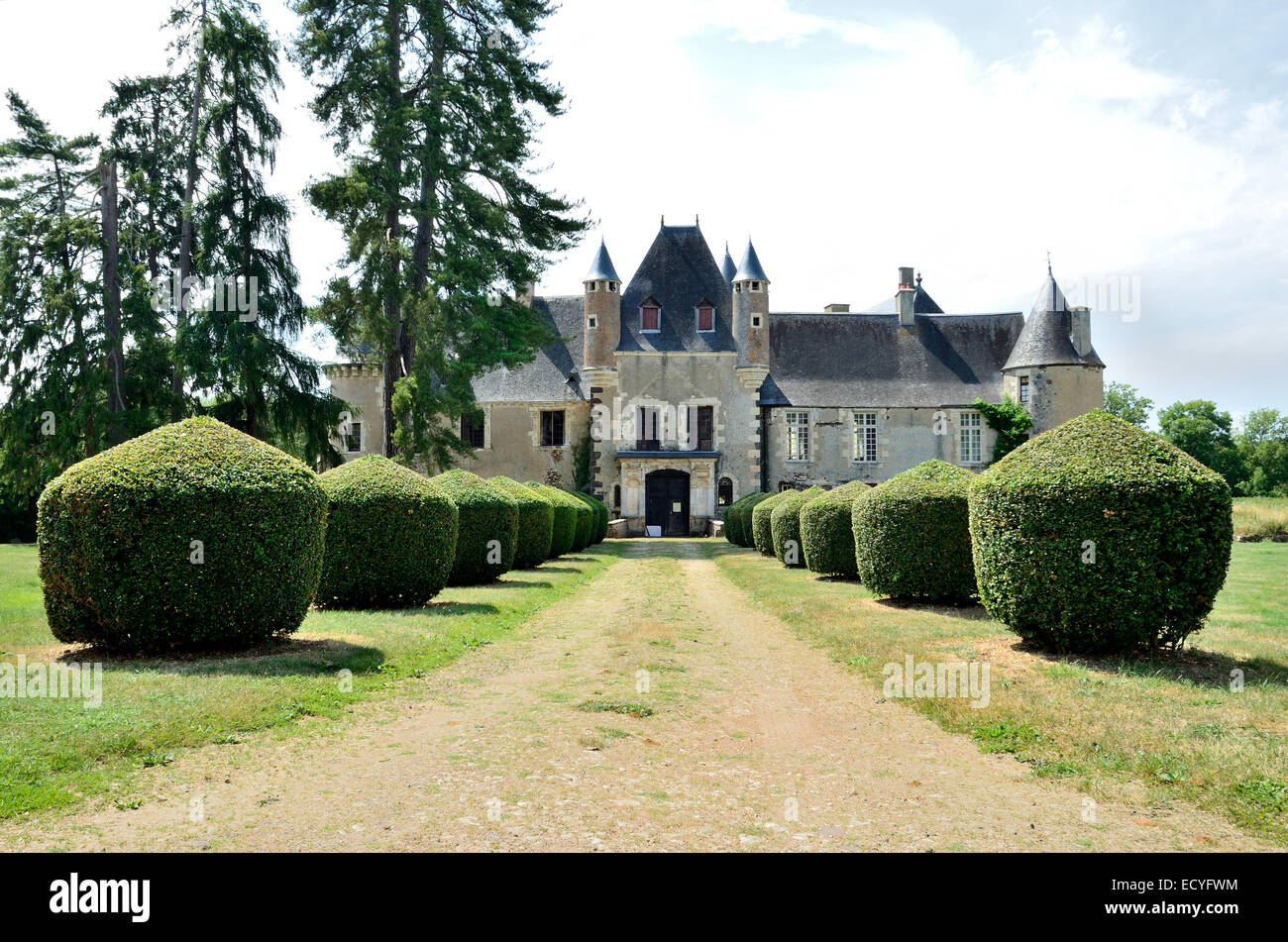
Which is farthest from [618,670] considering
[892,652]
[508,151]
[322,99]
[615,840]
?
[322,99]

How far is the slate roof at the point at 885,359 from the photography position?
1714 inches

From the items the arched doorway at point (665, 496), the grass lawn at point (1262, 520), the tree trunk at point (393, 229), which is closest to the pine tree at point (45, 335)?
the tree trunk at point (393, 229)

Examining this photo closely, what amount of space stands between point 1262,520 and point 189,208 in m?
40.5

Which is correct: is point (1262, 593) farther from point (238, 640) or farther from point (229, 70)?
point (229, 70)

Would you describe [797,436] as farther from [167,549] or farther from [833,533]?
[167,549]

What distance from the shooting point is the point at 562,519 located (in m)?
24.6

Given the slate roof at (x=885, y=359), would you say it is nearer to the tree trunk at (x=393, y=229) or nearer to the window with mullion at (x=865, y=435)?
the window with mullion at (x=865, y=435)

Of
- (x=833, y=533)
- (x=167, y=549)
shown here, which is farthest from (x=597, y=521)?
(x=167, y=549)

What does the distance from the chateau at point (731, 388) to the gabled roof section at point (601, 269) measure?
8cm

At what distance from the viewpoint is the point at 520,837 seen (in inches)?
164

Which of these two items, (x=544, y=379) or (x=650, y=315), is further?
(x=544, y=379)

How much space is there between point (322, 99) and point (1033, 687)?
91.9 ft

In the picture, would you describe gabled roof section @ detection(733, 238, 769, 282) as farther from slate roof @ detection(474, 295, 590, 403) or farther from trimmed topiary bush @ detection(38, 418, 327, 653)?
trimmed topiary bush @ detection(38, 418, 327, 653)
